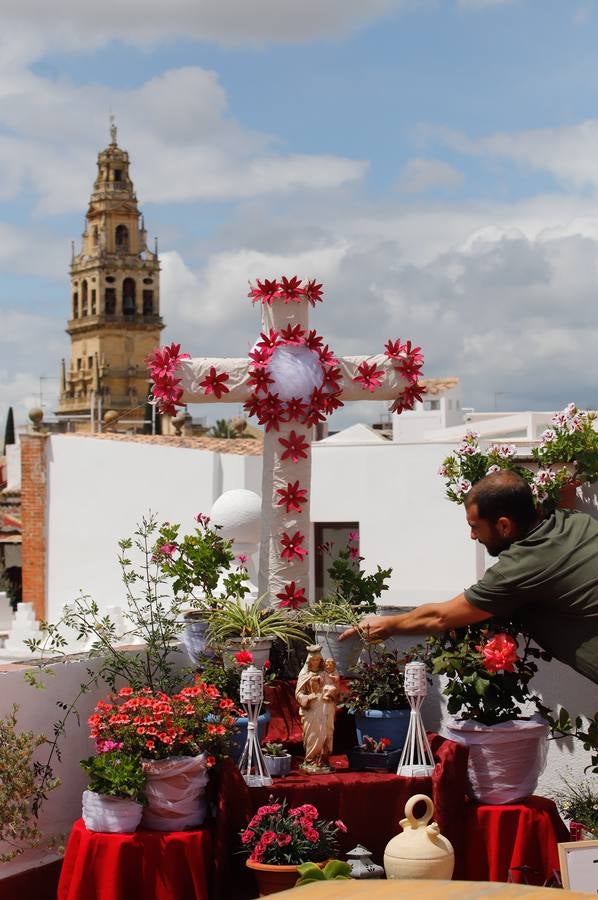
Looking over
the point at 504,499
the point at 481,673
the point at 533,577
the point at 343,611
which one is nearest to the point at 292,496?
the point at 343,611

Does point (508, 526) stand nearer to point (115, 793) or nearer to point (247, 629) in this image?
point (247, 629)

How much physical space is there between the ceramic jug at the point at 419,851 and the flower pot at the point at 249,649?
4.69ft

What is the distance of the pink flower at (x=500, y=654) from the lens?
6.20 meters

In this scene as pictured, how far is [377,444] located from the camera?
21469mm

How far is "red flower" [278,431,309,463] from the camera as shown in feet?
27.0

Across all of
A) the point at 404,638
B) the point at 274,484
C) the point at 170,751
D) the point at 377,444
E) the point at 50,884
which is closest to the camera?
the point at 170,751

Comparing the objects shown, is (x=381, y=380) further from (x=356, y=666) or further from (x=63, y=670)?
(x=63, y=670)

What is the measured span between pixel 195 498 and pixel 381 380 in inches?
550

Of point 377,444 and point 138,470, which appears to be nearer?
point 377,444

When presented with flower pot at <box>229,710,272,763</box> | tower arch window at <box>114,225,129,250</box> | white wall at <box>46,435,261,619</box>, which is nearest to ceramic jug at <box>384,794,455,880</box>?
flower pot at <box>229,710,272,763</box>

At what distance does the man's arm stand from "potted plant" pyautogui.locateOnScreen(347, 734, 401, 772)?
2.88 feet

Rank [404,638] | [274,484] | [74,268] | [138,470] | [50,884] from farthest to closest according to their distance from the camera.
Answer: [74,268], [138,470], [274,484], [404,638], [50,884]

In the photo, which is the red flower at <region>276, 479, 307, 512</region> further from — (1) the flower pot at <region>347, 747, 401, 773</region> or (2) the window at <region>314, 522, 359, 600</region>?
(2) the window at <region>314, 522, 359, 600</region>

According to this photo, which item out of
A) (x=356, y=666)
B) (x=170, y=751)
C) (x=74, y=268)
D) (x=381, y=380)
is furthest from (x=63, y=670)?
(x=74, y=268)
